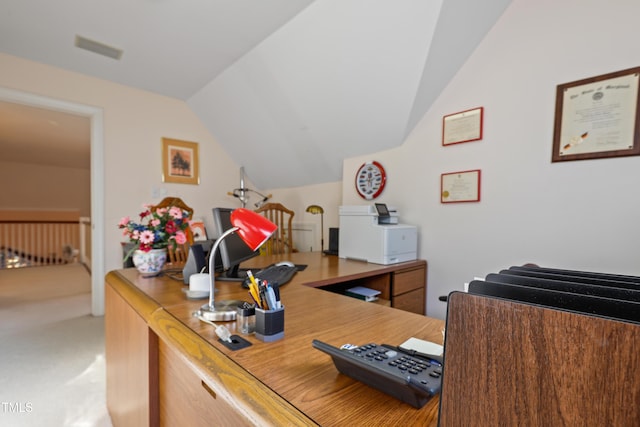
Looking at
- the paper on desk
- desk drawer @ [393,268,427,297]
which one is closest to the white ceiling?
desk drawer @ [393,268,427,297]

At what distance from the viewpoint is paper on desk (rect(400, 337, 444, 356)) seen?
0.65 m

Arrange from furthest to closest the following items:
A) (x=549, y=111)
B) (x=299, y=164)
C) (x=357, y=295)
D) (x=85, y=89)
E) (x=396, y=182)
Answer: (x=299, y=164)
(x=85, y=89)
(x=396, y=182)
(x=357, y=295)
(x=549, y=111)

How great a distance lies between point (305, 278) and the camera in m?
1.53

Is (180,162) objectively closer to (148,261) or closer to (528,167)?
(148,261)

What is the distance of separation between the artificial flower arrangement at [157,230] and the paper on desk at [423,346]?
3.76 ft

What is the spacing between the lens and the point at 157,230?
4.58ft

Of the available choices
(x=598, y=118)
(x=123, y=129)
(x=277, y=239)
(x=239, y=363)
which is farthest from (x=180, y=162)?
(x=598, y=118)

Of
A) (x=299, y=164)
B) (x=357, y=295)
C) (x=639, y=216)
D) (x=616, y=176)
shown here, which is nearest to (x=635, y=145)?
(x=616, y=176)

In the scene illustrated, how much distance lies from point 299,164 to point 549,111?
225cm

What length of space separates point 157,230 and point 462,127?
210cm

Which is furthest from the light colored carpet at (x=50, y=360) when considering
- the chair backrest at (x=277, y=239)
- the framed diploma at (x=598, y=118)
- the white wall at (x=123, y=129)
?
the framed diploma at (x=598, y=118)

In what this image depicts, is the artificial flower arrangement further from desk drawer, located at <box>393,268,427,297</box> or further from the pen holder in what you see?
desk drawer, located at <box>393,268,427,297</box>

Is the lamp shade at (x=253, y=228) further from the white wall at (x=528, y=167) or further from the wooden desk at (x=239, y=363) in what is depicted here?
the white wall at (x=528, y=167)

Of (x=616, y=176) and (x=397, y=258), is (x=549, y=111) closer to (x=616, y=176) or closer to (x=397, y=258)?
(x=616, y=176)
